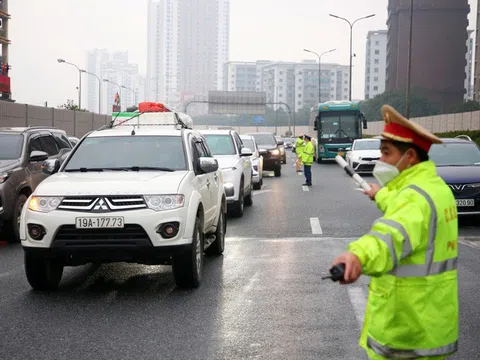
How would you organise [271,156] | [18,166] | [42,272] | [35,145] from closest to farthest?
1. [42,272]
2. [18,166]
3. [35,145]
4. [271,156]

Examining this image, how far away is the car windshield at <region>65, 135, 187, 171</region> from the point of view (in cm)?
905

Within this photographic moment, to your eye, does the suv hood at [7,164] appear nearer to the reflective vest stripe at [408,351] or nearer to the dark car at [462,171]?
the dark car at [462,171]

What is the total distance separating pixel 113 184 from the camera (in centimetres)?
797

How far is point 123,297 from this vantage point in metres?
7.93

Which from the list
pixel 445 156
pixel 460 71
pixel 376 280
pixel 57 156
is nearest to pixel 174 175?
pixel 376 280

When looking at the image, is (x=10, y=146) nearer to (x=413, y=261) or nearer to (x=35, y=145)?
(x=35, y=145)

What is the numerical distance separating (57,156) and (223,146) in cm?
388

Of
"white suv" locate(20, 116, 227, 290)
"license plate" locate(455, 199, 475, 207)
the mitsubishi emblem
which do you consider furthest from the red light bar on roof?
the mitsubishi emblem

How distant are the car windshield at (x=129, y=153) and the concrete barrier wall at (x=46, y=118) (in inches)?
875

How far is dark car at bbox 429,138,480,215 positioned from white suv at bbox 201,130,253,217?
3.87m

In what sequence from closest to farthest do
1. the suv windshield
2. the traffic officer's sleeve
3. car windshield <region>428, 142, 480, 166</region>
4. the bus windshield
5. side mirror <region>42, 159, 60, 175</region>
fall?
the traffic officer's sleeve < side mirror <region>42, 159, 60, 175</region> < car windshield <region>428, 142, 480, 166</region> < the suv windshield < the bus windshield

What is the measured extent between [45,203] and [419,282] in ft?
18.2

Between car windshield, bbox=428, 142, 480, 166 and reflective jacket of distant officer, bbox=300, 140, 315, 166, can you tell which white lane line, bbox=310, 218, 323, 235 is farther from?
reflective jacket of distant officer, bbox=300, 140, 315, 166

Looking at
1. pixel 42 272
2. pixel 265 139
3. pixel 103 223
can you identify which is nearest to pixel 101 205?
pixel 103 223
